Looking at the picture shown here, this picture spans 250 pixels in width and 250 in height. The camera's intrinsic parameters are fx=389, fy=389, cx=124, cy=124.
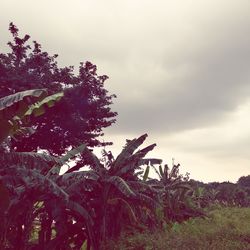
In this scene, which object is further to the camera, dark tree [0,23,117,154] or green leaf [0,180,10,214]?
dark tree [0,23,117,154]

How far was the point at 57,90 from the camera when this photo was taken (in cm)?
2058

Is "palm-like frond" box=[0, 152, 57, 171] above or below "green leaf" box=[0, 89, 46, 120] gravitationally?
below

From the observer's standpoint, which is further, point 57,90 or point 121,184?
point 57,90

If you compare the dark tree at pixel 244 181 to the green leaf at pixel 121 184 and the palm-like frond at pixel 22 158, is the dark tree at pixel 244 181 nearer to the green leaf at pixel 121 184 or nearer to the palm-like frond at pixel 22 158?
the green leaf at pixel 121 184

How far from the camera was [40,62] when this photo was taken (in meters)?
22.1

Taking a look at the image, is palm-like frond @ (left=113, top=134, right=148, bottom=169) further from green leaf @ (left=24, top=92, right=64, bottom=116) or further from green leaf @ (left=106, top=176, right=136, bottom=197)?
green leaf @ (left=24, top=92, right=64, bottom=116)

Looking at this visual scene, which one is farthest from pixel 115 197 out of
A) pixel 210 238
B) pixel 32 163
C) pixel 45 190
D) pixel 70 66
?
pixel 70 66

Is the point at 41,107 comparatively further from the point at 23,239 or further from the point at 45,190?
the point at 23,239

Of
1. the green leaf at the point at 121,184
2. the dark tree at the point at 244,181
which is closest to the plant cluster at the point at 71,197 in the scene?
the green leaf at the point at 121,184

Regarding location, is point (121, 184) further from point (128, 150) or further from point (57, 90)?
point (57, 90)

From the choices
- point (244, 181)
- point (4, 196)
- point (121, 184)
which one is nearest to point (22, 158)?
point (4, 196)

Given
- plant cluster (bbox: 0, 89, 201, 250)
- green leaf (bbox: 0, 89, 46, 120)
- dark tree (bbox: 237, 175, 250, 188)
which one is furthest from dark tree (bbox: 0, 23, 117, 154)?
dark tree (bbox: 237, 175, 250, 188)

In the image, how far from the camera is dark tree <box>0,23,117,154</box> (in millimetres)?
20281

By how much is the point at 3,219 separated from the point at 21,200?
89 centimetres
